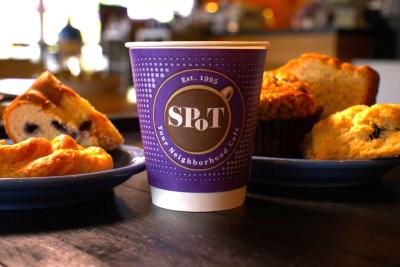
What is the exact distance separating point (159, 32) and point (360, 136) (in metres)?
4.66

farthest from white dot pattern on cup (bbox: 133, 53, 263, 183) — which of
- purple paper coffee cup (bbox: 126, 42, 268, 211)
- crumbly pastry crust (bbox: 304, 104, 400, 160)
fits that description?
crumbly pastry crust (bbox: 304, 104, 400, 160)

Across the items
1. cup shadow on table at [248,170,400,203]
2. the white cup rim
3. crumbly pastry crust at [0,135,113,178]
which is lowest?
cup shadow on table at [248,170,400,203]

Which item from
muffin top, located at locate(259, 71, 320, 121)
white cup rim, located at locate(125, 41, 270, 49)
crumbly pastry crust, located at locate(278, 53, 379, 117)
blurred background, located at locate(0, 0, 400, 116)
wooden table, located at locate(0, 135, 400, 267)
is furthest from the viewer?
blurred background, located at locate(0, 0, 400, 116)

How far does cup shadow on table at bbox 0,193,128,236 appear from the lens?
19.2 inches

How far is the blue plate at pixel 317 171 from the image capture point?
62cm

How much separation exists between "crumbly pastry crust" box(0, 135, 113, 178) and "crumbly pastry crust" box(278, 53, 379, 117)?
48cm

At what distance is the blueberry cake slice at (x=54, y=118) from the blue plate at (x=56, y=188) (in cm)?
20

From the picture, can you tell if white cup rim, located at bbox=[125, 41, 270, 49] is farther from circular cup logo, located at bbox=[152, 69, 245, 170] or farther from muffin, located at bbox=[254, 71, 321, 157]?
muffin, located at bbox=[254, 71, 321, 157]

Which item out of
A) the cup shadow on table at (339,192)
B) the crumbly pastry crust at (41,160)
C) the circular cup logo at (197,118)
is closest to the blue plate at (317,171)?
the cup shadow on table at (339,192)

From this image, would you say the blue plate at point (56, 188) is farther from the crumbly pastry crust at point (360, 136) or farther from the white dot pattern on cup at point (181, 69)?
the crumbly pastry crust at point (360, 136)

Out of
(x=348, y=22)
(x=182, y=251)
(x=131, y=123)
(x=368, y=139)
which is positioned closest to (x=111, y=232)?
(x=182, y=251)

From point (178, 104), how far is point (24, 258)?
0.72ft

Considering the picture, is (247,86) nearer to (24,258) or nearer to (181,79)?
(181,79)

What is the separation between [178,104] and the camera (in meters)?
0.53
